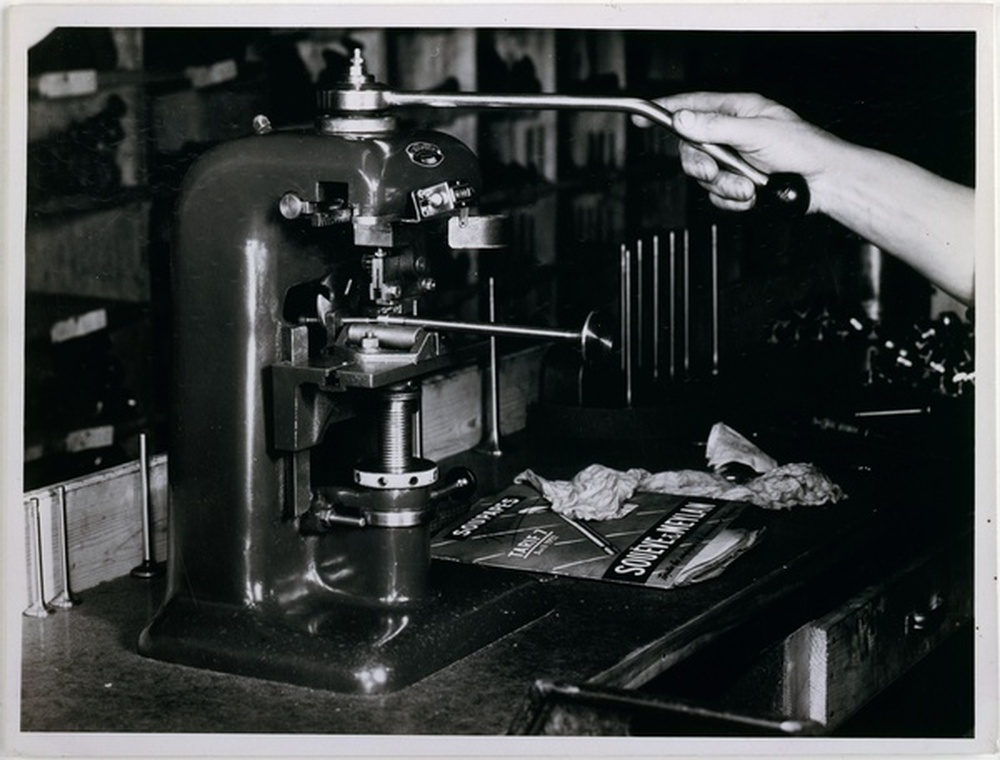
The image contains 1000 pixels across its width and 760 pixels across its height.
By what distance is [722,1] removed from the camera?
178 cm

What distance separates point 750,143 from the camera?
5.98 feet

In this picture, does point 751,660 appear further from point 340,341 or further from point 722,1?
point 722,1

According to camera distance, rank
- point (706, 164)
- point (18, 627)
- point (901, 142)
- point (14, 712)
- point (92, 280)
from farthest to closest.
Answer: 1. point (901, 142)
2. point (92, 280)
3. point (706, 164)
4. point (18, 627)
5. point (14, 712)

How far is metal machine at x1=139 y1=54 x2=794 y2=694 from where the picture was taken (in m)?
1.57

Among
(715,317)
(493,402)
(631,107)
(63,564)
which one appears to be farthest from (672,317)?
(63,564)

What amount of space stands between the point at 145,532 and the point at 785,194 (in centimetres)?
92

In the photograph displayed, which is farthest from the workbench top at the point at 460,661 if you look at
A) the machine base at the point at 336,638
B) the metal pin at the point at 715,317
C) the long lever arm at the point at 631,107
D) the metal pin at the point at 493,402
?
the metal pin at the point at 715,317

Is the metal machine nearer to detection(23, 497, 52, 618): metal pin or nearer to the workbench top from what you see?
the workbench top

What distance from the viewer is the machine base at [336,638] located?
155 cm

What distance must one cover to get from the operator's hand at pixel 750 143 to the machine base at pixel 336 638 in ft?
1.98

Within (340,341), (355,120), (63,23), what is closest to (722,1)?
(355,120)

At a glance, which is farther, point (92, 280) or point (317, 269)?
point (92, 280)

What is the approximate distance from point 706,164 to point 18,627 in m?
1.03

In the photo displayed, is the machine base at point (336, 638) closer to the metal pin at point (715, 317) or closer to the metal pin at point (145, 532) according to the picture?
the metal pin at point (145, 532)
